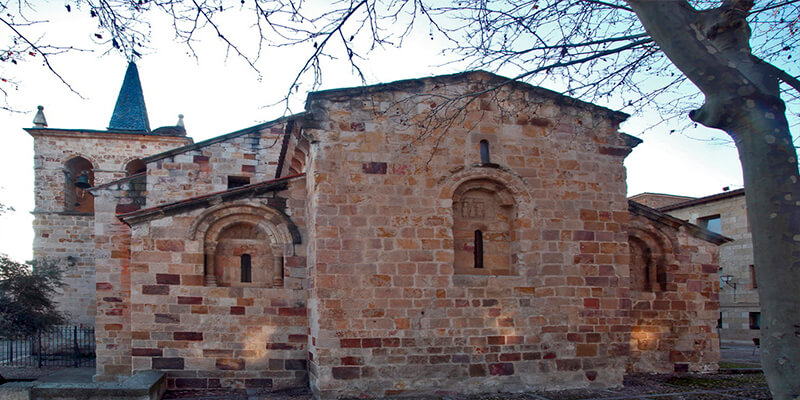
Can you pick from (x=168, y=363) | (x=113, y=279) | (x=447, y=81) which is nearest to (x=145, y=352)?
(x=168, y=363)

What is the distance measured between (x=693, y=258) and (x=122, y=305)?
11.6m

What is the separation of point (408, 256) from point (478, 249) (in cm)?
127

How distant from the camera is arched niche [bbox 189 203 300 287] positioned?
9484 mm

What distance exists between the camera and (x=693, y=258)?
11.3 metres

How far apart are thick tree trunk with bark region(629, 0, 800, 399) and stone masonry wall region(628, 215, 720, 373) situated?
6.89 metres

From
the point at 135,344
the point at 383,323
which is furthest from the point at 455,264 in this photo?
the point at 135,344

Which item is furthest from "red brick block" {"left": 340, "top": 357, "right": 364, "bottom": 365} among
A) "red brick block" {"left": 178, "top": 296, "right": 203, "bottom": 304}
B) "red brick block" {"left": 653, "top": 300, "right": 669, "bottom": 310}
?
"red brick block" {"left": 653, "top": 300, "right": 669, "bottom": 310}

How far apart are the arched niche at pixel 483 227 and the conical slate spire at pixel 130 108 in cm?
1474

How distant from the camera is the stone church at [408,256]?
836 cm

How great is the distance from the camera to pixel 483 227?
30.1ft

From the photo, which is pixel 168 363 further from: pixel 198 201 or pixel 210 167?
pixel 210 167

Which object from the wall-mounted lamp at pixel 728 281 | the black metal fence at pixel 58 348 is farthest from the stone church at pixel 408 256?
the wall-mounted lamp at pixel 728 281

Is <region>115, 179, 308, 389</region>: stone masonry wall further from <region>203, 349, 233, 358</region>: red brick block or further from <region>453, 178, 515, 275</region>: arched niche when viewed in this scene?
<region>453, 178, 515, 275</region>: arched niche

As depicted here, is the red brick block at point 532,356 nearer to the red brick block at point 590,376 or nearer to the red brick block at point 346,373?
the red brick block at point 590,376
